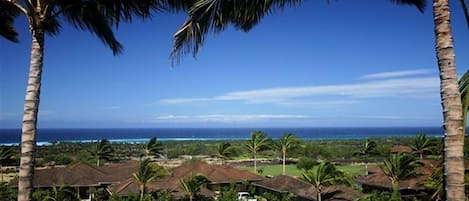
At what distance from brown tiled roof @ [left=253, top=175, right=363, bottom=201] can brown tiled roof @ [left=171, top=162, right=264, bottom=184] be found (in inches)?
39.3

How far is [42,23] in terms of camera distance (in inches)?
177

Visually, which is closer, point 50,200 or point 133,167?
point 50,200

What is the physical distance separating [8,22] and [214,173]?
69.5 feet

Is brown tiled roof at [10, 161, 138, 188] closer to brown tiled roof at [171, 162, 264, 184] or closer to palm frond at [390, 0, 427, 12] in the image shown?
brown tiled roof at [171, 162, 264, 184]

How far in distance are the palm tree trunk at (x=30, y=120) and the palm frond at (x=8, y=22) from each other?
1410mm

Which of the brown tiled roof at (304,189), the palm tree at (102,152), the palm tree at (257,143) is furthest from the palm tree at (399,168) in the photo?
the palm tree at (102,152)

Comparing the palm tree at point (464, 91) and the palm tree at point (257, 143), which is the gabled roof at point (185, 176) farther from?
the palm tree at point (464, 91)

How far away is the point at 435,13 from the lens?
3.88m

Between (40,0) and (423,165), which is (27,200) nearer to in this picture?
(40,0)

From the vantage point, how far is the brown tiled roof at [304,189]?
19719 mm

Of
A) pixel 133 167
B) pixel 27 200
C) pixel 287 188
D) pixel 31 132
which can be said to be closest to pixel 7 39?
pixel 31 132

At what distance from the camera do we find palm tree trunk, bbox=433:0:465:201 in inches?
142

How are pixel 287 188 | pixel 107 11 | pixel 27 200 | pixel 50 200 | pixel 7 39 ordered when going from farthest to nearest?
pixel 287 188 → pixel 50 200 → pixel 7 39 → pixel 107 11 → pixel 27 200

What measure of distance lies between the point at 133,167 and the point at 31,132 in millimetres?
25157
